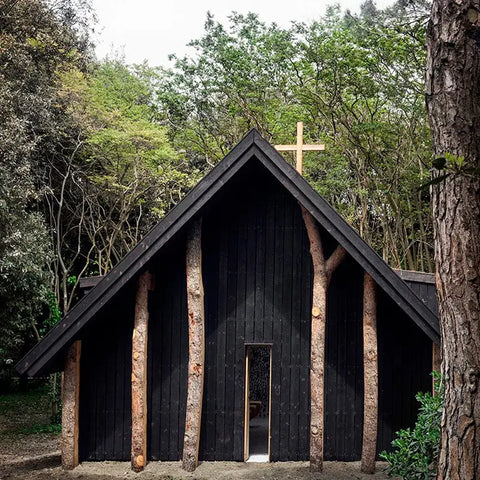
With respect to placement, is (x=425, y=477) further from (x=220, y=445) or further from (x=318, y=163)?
(x=318, y=163)

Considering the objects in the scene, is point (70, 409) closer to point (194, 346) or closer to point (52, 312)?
point (194, 346)

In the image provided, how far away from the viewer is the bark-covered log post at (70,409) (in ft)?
26.3

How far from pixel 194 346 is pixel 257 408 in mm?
5444

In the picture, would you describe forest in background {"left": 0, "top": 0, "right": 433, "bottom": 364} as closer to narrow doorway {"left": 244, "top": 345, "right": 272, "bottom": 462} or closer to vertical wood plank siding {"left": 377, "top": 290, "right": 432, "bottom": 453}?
narrow doorway {"left": 244, "top": 345, "right": 272, "bottom": 462}

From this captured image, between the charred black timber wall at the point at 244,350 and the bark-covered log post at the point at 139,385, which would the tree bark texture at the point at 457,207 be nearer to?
the charred black timber wall at the point at 244,350

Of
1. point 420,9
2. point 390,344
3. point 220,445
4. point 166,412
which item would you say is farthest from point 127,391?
point 420,9

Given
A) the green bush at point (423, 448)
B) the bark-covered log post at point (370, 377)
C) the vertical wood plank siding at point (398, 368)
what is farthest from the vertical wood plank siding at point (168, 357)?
the green bush at point (423, 448)

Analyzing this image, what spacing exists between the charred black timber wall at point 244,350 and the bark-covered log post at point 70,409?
32cm

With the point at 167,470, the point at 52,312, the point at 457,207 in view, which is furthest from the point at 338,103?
the point at 457,207

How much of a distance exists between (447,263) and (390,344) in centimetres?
482

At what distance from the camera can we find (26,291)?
42.2 feet

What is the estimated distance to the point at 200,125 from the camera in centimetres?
1938

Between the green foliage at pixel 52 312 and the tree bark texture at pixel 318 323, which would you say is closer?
the tree bark texture at pixel 318 323

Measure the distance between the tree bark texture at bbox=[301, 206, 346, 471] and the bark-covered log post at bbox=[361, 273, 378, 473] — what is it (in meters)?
0.54
